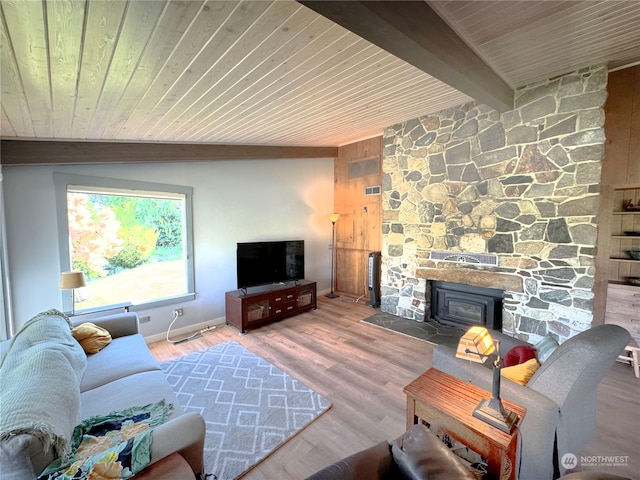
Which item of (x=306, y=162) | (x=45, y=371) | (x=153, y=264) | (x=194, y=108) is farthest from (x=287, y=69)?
(x=306, y=162)

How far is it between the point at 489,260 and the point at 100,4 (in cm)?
411

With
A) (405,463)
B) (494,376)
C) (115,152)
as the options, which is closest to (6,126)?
(115,152)

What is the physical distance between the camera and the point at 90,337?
238 cm

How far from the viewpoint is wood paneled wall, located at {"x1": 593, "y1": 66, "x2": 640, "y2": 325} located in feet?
9.34

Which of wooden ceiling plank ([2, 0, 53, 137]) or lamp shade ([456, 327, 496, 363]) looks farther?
lamp shade ([456, 327, 496, 363])

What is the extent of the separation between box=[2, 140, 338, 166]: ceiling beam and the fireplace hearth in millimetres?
3489

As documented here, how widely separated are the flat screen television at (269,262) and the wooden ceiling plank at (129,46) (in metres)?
2.54

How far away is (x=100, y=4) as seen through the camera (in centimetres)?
101

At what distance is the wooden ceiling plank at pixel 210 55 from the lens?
129cm

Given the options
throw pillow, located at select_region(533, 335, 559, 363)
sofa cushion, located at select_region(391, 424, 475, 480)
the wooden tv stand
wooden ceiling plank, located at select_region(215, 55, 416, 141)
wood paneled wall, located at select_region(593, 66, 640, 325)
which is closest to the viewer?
sofa cushion, located at select_region(391, 424, 475, 480)

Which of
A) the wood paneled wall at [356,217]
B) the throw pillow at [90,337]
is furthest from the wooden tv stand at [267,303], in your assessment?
the throw pillow at [90,337]

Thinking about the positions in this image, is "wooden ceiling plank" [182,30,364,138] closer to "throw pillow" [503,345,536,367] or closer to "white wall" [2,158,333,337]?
"white wall" [2,158,333,337]

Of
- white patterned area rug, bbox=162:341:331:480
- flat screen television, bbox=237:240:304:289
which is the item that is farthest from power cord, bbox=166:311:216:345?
flat screen television, bbox=237:240:304:289

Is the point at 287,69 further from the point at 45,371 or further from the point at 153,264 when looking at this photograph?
the point at 153,264
